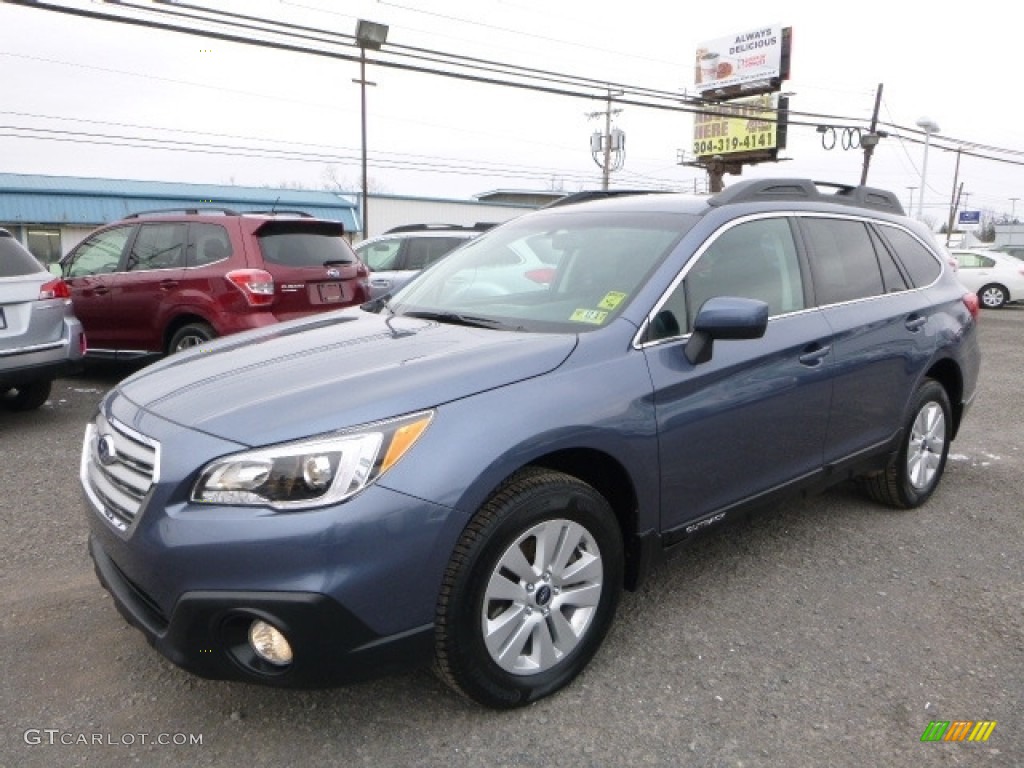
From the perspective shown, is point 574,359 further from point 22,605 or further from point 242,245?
point 242,245

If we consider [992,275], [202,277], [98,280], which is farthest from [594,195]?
[992,275]

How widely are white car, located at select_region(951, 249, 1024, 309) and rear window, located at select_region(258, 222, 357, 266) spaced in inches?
696

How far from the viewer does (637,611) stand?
3.15m

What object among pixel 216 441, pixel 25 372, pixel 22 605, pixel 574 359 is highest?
pixel 574 359

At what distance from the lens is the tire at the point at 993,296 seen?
19859 millimetres

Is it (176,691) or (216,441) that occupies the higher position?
(216,441)

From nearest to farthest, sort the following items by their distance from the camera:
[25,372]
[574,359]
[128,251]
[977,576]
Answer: [574,359] → [977,576] → [25,372] → [128,251]

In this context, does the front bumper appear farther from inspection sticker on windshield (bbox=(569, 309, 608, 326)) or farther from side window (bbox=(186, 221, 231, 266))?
side window (bbox=(186, 221, 231, 266))

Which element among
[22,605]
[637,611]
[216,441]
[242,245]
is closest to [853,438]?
[637,611]

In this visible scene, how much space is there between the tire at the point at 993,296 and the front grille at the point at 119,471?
22035mm

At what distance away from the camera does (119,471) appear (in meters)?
2.39

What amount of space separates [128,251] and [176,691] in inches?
238

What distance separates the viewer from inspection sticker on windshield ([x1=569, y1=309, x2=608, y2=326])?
2806 millimetres

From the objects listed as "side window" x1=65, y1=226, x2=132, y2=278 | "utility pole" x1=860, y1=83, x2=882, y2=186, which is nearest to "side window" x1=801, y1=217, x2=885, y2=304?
"side window" x1=65, y1=226, x2=132, y2=278
